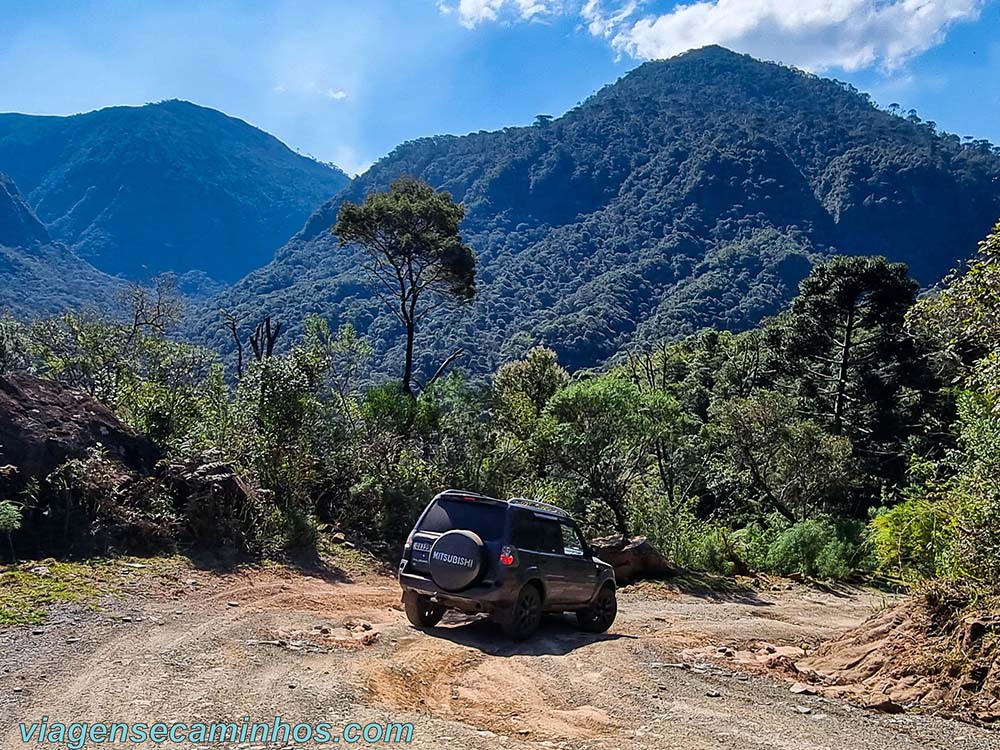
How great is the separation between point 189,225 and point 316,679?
692ft

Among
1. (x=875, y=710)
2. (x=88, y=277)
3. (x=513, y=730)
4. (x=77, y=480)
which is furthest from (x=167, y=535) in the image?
(x=88, y=277)

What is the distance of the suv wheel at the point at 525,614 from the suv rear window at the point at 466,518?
792 millimetres

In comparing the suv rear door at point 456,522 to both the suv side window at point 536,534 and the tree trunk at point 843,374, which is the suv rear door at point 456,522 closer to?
the suv side window at point 536,534

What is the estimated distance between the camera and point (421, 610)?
32.3 ft

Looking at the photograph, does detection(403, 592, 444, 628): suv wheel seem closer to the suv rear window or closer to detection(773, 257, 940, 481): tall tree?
the suv rear window

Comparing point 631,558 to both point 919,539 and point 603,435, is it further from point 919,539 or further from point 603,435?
point 919,539

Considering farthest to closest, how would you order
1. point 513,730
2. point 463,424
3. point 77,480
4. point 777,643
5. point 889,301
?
point 889,301, point 463,424, point 77,480, point 777,643, point 513,730

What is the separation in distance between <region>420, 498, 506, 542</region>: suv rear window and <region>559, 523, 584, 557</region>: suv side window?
1.30 m

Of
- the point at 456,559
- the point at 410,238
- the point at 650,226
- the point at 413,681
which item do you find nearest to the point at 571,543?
the point at 456,559

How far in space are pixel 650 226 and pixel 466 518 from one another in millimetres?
149502

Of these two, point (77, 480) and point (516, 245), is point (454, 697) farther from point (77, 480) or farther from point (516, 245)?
point (516, 245)

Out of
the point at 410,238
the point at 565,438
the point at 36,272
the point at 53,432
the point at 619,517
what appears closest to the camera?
the point at 53,432

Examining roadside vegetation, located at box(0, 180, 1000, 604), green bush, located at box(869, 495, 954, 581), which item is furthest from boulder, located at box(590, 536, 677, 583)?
green bush, located at box(869, 495, 954, 581)

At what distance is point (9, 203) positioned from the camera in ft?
444
